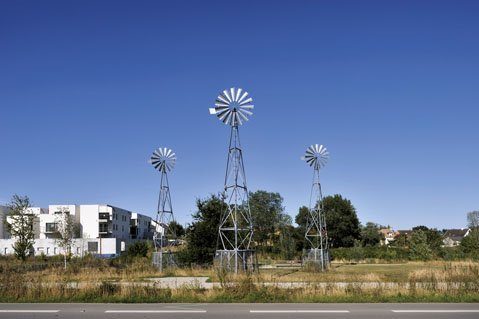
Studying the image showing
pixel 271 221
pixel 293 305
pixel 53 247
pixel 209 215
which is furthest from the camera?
pixel 271 221

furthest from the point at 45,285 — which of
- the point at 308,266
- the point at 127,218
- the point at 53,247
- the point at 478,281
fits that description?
the point at 127,218

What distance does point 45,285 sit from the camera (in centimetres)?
1917

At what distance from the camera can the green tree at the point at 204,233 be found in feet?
130

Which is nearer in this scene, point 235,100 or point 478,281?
point 478,281

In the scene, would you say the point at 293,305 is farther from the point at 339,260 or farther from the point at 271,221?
the point at 271,221

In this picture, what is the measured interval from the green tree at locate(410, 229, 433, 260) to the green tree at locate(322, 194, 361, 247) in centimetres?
3925

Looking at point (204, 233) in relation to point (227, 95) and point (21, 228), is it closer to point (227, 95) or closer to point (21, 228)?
point (227, 95)

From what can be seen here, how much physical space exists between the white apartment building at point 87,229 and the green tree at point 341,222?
4138 cm

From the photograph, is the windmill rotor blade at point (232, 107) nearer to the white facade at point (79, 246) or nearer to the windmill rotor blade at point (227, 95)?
the windmill rotor blade at point (227, 95)

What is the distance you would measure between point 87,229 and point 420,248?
7239 centimetres

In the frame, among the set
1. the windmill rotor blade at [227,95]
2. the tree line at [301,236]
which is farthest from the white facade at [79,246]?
the windmill rotor blade at [227,95]

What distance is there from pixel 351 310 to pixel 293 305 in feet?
6.89

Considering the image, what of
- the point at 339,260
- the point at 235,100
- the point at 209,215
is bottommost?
the point at 339,260

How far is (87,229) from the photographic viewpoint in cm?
10719
